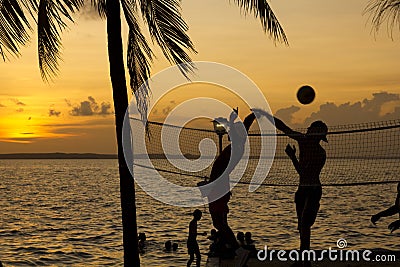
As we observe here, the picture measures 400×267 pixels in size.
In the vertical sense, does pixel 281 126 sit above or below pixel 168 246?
above

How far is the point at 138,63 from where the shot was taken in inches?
447

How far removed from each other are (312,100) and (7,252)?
102 ft

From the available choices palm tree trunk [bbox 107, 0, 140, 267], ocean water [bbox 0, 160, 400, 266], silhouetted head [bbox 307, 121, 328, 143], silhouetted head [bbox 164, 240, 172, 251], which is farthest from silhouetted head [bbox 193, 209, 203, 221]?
silhouetted head [bbox 164, 240, 172, 251]

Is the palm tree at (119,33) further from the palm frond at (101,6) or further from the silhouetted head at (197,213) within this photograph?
the silhouetted head at (197,213)

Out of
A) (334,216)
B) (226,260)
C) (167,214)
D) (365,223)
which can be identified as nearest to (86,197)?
(167,214)

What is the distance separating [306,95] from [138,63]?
3.34 m

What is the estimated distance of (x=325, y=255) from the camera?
43.2 ft

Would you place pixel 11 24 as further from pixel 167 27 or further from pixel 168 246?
pixel 168 246

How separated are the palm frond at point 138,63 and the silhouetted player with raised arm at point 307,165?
2.42 meters

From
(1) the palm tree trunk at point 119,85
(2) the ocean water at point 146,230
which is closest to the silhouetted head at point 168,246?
(2) the ocean water at point 146,230

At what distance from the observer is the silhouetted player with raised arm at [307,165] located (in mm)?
10992

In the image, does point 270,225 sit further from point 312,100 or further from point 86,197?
point 86,197

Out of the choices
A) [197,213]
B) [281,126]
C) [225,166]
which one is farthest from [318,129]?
[197,213]

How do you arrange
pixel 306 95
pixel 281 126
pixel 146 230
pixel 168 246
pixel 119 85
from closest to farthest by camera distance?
pixel 119 85, pixel 281 126, pixel 306 95, pixel 168 246, pixel 146 230
